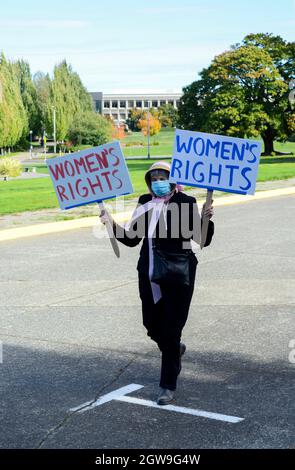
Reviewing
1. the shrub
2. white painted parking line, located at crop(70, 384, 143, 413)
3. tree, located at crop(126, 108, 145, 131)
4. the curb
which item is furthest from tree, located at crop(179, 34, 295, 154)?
tree, located at crop(126, 108, 145, 131)

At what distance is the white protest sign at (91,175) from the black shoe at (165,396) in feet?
5.41

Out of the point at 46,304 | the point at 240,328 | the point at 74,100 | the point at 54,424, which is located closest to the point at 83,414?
the point at 54,424

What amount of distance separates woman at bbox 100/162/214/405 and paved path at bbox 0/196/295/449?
370 millimetres

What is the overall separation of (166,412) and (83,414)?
0.63 meters

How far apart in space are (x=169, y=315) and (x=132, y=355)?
1553mm

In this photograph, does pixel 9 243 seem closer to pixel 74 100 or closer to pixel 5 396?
pixel 5 396

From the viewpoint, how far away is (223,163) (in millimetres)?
6258

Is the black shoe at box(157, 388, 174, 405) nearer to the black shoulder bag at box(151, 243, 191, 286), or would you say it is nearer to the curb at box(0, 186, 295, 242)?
the black shoulder bag at box(151, 243, 191, 286)

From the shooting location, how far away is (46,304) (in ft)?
33.0

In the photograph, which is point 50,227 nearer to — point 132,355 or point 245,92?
point 132,355

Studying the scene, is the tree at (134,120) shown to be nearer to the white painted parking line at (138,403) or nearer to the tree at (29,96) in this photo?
the tree at (29,96)

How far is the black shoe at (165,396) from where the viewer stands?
6.00 metres

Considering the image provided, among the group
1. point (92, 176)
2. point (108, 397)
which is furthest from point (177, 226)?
point (108, 397)
